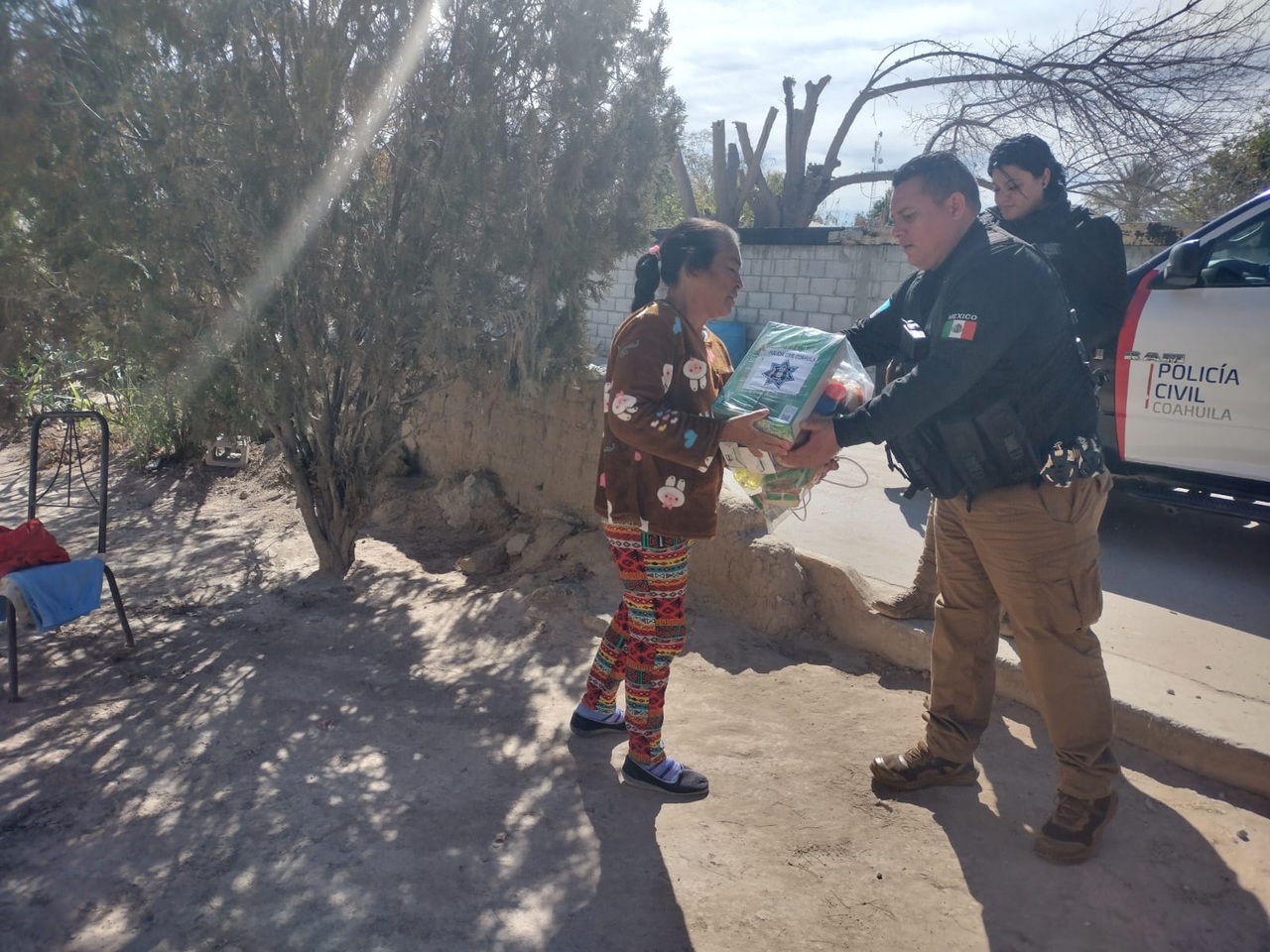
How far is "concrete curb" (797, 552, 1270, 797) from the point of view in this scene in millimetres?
2955

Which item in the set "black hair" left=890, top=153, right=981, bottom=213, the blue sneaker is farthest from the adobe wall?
"black hair" left=890, top=153, right=981, bottom=213

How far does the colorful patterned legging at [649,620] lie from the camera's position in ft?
9.30

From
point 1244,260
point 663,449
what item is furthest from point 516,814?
point 1244,260

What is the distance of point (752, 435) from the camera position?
261cm

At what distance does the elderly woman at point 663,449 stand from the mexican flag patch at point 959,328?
0.50 m

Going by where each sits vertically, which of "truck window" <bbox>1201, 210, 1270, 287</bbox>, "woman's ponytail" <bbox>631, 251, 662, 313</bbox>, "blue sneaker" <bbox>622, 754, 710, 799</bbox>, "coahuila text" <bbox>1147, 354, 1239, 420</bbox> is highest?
"truck window" <bbox>1201, 210, 1270, 287</bbox>

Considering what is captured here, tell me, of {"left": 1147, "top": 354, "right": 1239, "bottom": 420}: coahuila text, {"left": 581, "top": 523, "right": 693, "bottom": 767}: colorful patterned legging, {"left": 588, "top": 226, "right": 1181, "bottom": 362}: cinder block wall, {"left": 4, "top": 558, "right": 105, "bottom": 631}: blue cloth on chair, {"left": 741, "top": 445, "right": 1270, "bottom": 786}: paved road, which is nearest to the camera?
{"left": 581, "top": 523, "right": 693, "bottom": 767}: colorful patterned legging

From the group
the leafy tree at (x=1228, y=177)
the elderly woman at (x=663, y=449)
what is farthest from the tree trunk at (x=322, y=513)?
the leafy tree at (x=1228, y=177)

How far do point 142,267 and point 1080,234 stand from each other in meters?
3.69

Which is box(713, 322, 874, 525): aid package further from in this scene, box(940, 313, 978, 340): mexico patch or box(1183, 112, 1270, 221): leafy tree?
box(1183, 112, 1270, 221): leafy tree

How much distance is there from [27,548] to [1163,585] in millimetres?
4986

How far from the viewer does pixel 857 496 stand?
19.8 ft

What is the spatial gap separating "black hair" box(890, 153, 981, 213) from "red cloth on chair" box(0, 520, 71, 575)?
131 inches

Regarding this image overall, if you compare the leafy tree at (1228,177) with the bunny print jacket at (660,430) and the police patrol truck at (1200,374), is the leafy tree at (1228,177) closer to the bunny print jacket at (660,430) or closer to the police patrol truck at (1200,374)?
the police patrol truck at (1200,374)
